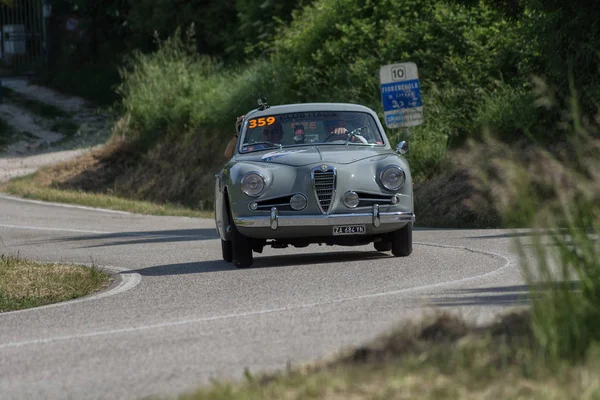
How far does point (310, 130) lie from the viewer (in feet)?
47.3

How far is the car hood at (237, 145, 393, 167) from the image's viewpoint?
13133mm

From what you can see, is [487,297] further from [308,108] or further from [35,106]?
[35,106]

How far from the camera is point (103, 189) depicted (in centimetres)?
3575

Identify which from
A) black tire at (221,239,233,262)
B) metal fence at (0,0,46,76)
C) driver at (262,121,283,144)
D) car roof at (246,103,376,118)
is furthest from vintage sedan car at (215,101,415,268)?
metal fence at (0,0,46,76)

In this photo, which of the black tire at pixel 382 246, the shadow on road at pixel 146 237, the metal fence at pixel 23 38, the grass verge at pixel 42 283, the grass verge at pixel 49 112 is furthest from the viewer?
the metal fence at pixel 23 38

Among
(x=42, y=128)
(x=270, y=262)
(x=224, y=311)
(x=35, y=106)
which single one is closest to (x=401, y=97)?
(x=270, y=262)

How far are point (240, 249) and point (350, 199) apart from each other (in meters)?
1.29

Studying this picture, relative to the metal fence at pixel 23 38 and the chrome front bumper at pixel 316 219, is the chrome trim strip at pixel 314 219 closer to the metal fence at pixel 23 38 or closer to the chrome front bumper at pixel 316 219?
the chrome front bumper at pixel 316 219

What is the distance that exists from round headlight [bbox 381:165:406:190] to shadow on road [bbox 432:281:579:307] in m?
3.13

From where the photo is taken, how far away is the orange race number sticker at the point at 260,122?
14625mm

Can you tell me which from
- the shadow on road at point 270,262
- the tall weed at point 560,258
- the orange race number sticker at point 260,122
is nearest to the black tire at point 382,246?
the shadow on road at point 270,262

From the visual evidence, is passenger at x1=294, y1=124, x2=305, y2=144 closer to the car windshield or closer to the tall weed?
the car windshield

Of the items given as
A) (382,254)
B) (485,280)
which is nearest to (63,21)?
(382,254)

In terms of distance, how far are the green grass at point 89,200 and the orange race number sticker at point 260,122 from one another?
36.8ft
